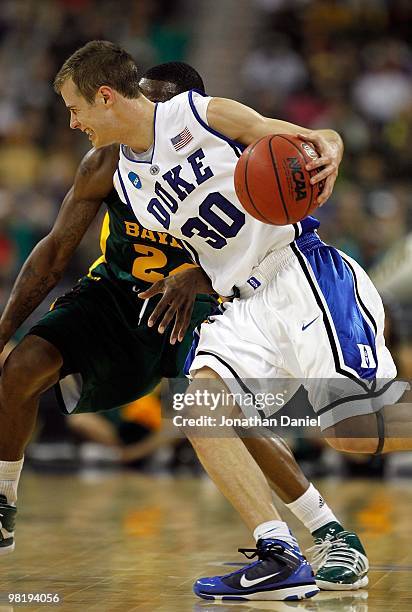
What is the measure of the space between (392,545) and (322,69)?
843 cm

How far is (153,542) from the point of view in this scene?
579 centimetres

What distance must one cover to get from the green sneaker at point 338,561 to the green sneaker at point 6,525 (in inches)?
51.8

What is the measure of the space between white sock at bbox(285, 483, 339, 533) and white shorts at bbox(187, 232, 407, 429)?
1.93ft

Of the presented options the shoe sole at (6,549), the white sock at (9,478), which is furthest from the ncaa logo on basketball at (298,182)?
the shoe sole at (6,549)

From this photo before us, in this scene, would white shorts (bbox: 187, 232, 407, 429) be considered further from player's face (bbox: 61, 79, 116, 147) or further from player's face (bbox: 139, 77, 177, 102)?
player's face (bbox: 139, 77, 177, 102)

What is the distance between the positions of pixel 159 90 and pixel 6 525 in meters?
2.07

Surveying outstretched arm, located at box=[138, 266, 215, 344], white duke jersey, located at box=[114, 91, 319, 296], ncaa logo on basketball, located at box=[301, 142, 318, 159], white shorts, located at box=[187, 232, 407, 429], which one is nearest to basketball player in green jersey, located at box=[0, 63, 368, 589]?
outstretched arm, located at box=[138, 266, 215, 344]

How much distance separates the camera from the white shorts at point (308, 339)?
433 cm

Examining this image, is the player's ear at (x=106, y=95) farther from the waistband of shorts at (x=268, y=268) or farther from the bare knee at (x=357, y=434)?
the bare knee at (x=357, y=434)

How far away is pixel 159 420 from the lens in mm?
9383

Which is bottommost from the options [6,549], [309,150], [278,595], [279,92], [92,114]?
[278,595]

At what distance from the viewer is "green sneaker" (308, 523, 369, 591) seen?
4539 millimetres

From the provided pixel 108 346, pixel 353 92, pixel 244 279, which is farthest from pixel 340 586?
pixel 353 92

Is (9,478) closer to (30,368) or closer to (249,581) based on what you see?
(30,368)
